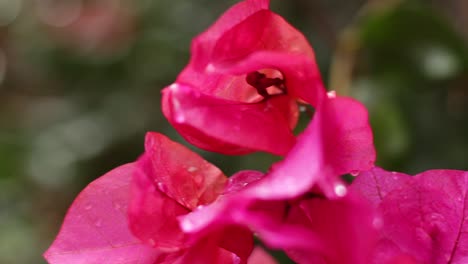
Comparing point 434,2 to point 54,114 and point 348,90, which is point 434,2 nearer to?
point 348,90

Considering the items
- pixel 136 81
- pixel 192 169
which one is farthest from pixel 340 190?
pixel 136 81

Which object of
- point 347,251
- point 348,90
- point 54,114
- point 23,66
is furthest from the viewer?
point 23,66

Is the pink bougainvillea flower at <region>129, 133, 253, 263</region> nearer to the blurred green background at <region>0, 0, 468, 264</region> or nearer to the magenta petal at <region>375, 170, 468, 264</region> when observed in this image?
the magenta petal at <region>375, 170, 468, 264</region>

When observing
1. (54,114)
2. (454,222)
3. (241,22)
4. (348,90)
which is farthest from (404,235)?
(54,114)

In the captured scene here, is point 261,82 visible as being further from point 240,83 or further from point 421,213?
point 421,213

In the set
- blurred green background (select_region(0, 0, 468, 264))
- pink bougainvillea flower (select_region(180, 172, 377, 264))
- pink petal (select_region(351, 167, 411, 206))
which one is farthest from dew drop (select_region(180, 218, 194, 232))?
blurred green background (select_region(0, 0, 468, 264))

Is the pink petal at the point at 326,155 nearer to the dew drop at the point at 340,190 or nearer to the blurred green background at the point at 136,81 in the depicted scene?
the dew drop at the point at 340,190

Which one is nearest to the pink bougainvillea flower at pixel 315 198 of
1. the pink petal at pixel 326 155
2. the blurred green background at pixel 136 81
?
the pink petal at pixel 326 155
